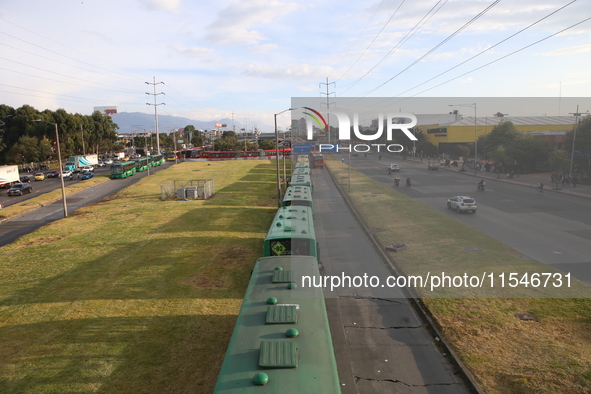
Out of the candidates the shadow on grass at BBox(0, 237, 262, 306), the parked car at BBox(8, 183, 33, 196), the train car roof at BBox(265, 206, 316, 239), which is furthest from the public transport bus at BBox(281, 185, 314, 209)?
the parked car at BBox(8, 183, 33, 196)

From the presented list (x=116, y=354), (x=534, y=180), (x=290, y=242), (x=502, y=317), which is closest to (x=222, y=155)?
(x=534, y=180)

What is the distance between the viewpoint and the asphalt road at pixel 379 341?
10.5 meters

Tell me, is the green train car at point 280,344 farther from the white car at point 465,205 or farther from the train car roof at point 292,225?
the white car at point 465,205

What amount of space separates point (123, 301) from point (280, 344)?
438 inches

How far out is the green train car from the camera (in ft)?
22.2

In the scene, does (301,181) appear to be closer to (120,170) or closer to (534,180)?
(534,180)

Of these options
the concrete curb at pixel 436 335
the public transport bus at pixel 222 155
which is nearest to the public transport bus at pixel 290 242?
the concrete curb at pixel 436 335

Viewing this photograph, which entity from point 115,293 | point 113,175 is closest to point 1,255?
point 115,293

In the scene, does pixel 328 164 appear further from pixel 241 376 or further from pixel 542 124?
pixel 241 376

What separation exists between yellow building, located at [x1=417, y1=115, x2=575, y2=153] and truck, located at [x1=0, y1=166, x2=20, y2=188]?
57988mm

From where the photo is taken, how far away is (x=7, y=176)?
54688 millimetres

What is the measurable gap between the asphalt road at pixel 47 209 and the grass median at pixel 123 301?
2.38 m

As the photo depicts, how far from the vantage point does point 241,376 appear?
23.0 feet

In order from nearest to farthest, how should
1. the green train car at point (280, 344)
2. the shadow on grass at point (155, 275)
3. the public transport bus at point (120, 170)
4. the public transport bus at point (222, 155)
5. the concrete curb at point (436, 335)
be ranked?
the green train car at point (280, 344), the concrete curb at point (436, 335), the shadow on grass at point (155, 275), the public transport bus at point (120, 170), the public transport bus at point (222, 155)
